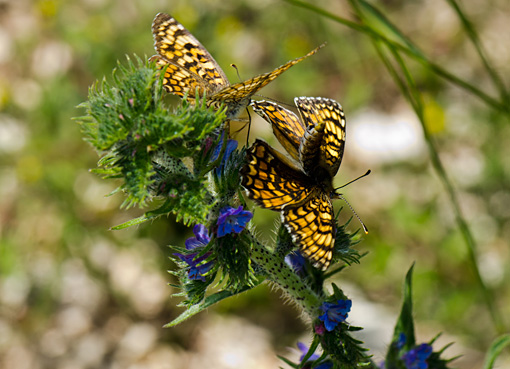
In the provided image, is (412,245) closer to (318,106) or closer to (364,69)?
(364,69)

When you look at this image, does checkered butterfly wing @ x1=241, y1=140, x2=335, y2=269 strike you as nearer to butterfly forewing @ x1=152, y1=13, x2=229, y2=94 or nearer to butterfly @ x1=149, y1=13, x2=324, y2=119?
butterfly @ x1=149, y1=13, x2=324, y2=119

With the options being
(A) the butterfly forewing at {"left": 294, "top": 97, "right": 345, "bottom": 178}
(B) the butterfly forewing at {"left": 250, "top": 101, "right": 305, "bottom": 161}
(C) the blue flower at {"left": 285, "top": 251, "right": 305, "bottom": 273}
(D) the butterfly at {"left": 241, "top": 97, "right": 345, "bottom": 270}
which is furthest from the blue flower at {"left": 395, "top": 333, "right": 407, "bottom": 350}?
(B) the butterfly forewing at {"left": 250, "top": 101, "right": 305, "bottom": 161}

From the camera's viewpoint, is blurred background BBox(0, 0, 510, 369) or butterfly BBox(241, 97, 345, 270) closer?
butterfly BBox(241, 97, 345, 270)

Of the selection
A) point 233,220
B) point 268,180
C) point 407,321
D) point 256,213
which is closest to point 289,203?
point 268,180

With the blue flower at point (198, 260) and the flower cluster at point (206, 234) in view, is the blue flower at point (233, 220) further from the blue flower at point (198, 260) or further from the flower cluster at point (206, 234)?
the blue flower at point (198, 260)

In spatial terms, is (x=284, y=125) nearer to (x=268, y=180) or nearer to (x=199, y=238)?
(x=268, y=180)

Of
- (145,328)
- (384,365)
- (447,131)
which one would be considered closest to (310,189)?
(384,365)

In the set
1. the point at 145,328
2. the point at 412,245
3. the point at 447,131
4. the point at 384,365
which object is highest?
the point at 447,131

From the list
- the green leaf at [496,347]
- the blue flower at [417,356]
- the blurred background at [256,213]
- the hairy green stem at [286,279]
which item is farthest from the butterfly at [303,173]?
the blurred background at [256,213]
